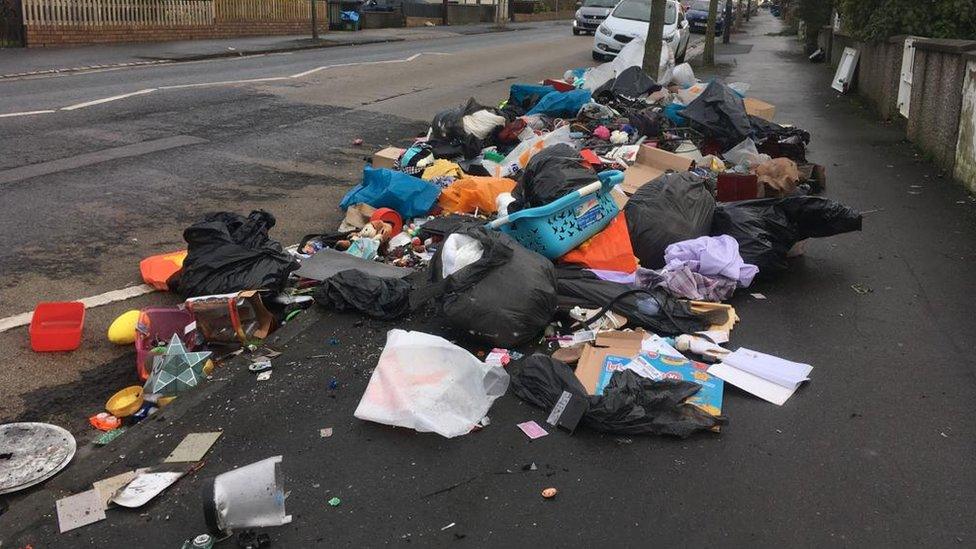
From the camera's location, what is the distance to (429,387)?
137 inches

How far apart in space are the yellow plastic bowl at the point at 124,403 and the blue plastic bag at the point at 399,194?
9.61 ft

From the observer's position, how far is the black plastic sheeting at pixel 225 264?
15.6ft

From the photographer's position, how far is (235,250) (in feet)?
16.1

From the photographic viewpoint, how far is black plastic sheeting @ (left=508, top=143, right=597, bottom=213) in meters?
4.99

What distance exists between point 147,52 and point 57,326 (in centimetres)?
1641

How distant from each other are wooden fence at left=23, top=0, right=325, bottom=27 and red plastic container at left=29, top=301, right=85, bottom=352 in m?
17.7

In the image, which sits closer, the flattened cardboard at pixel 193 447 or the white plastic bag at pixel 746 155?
the flattened cardboard at pixel 193 447

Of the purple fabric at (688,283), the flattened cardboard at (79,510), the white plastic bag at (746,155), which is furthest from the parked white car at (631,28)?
the flattened cardboard at (79,510)

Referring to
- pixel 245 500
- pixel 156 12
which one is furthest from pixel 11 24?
pixel 245 500

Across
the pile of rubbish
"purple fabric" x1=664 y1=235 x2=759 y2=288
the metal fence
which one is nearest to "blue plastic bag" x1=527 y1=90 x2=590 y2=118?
the pile of rubbish

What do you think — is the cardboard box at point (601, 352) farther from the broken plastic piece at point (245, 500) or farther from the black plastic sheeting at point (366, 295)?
the broken plastic piece at point (245, 500)

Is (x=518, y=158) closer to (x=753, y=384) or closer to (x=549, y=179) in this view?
(x=549, y=179)

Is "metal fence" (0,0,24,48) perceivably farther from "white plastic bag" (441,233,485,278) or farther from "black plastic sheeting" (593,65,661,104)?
"white plastic bag" (441,233,485,278)

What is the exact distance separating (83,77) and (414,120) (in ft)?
20.6
